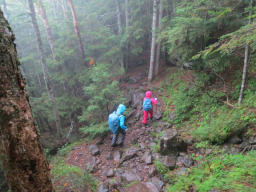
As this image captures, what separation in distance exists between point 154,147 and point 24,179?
4999 millimetres

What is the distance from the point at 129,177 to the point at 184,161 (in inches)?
74.3

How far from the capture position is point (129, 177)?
4.99 meters

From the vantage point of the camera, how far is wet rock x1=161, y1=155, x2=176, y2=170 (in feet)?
15.5

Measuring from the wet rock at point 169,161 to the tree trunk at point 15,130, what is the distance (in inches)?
152

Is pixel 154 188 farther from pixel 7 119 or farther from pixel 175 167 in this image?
pixel 7 119

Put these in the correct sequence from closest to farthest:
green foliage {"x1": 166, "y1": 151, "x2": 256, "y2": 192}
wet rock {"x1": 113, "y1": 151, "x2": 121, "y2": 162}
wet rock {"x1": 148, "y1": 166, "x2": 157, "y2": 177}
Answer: green foliage {"x1": 166, "y1": 151, "x2": 256, "y2": 192}, wet rock {"x1": 148, "y1": 166, "x2": 157, "y2": 177}, wet rock {"x1": 113, "y1": 151, "x2": 121, "y2": 162}

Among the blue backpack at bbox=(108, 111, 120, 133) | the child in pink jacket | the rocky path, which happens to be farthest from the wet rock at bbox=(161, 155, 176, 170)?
the child in pink jacket

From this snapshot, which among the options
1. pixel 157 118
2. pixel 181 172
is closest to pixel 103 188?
pixel 181 172

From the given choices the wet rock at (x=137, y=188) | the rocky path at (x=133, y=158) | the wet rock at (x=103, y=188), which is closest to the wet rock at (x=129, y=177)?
the rocky path at (x=133, y=158)

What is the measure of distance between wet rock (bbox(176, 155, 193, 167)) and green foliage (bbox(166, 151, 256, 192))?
0.40 metres

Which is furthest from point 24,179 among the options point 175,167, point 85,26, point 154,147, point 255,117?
point 85,26

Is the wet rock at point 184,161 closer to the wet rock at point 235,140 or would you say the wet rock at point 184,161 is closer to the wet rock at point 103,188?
the wet rock at point 235,140

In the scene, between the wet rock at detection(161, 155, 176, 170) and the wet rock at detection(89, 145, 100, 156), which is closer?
the wet rock at detection(161, 155, 176, 170)

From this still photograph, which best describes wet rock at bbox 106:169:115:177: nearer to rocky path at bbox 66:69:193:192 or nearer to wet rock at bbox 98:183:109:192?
rocky path at bbox 66:69:193:192
